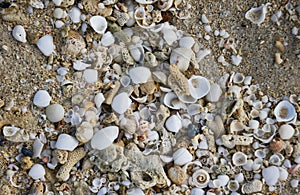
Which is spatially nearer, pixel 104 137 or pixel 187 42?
pixel 104 137

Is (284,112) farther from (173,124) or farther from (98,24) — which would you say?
(98,24)

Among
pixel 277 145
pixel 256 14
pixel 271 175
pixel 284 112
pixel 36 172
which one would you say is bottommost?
pixel 36 172

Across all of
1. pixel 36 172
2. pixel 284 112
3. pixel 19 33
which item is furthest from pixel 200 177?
pixel 19 33

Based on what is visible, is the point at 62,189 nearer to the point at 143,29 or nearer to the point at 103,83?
the point at 103,83

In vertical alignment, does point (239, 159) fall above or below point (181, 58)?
below

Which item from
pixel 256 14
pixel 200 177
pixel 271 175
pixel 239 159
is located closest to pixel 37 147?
pixel 200 177

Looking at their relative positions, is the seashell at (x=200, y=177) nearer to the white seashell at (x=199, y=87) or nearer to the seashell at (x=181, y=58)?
the white seashell at (x=199, y=87)
